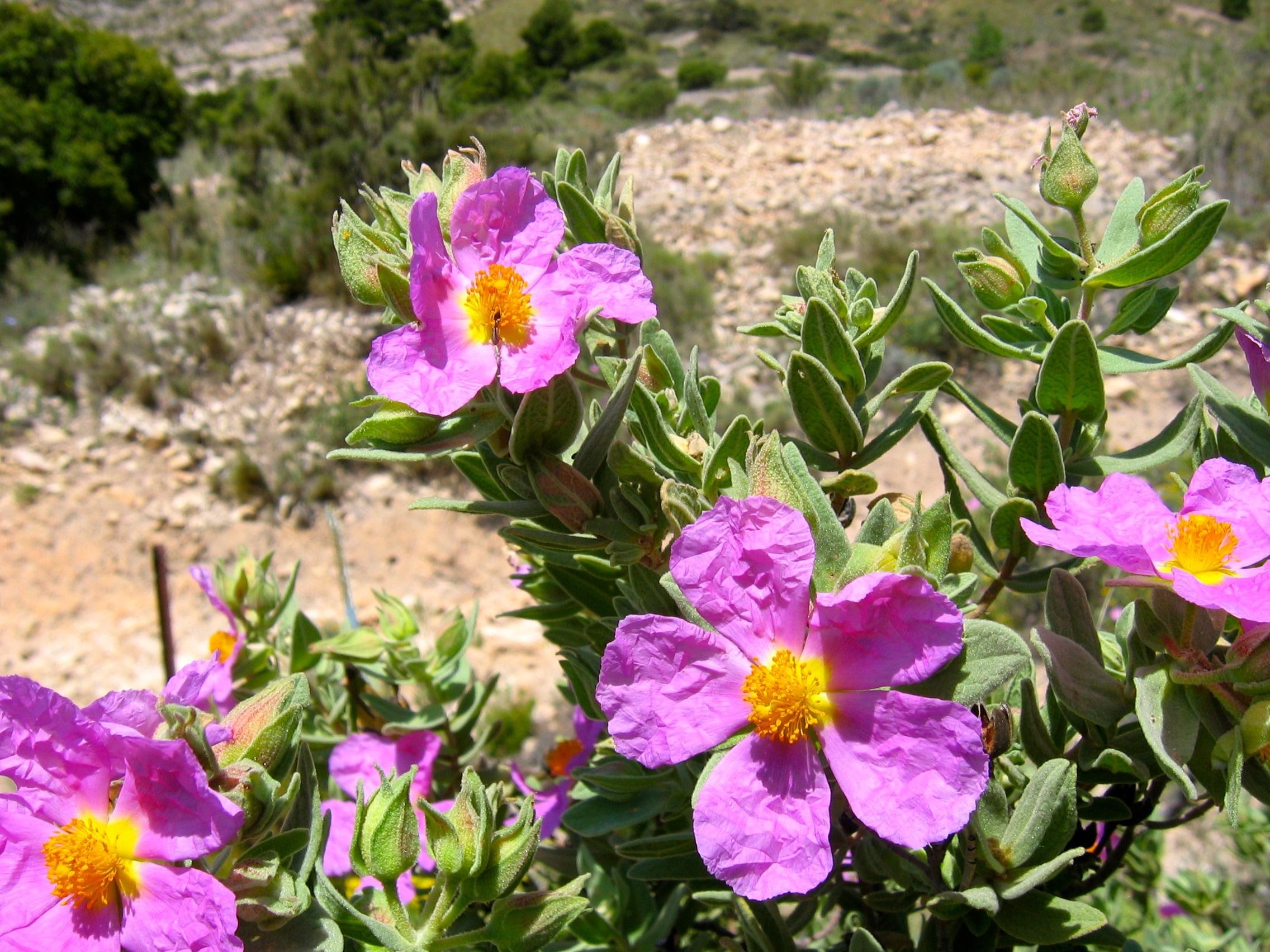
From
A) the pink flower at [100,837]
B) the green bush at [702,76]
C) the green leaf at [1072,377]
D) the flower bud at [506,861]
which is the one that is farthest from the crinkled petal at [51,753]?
the green bush at [702,76]

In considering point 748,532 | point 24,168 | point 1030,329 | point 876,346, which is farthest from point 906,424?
point 24,168

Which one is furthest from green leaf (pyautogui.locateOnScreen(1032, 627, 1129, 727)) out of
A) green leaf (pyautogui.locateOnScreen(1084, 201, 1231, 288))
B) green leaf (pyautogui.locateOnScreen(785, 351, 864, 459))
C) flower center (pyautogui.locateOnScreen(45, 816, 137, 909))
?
flower center (pyautogui.locateOnScreen(45, 816, 137, 909))

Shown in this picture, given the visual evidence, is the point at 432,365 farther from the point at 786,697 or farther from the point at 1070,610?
the point at 1070,610

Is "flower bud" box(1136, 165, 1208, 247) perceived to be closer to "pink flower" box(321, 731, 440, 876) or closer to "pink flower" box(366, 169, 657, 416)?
"pink flower" box(366, 169, 657, 416)

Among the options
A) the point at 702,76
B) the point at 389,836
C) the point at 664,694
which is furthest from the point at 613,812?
the point at 702,76

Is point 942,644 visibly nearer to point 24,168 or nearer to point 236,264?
point 236,264
